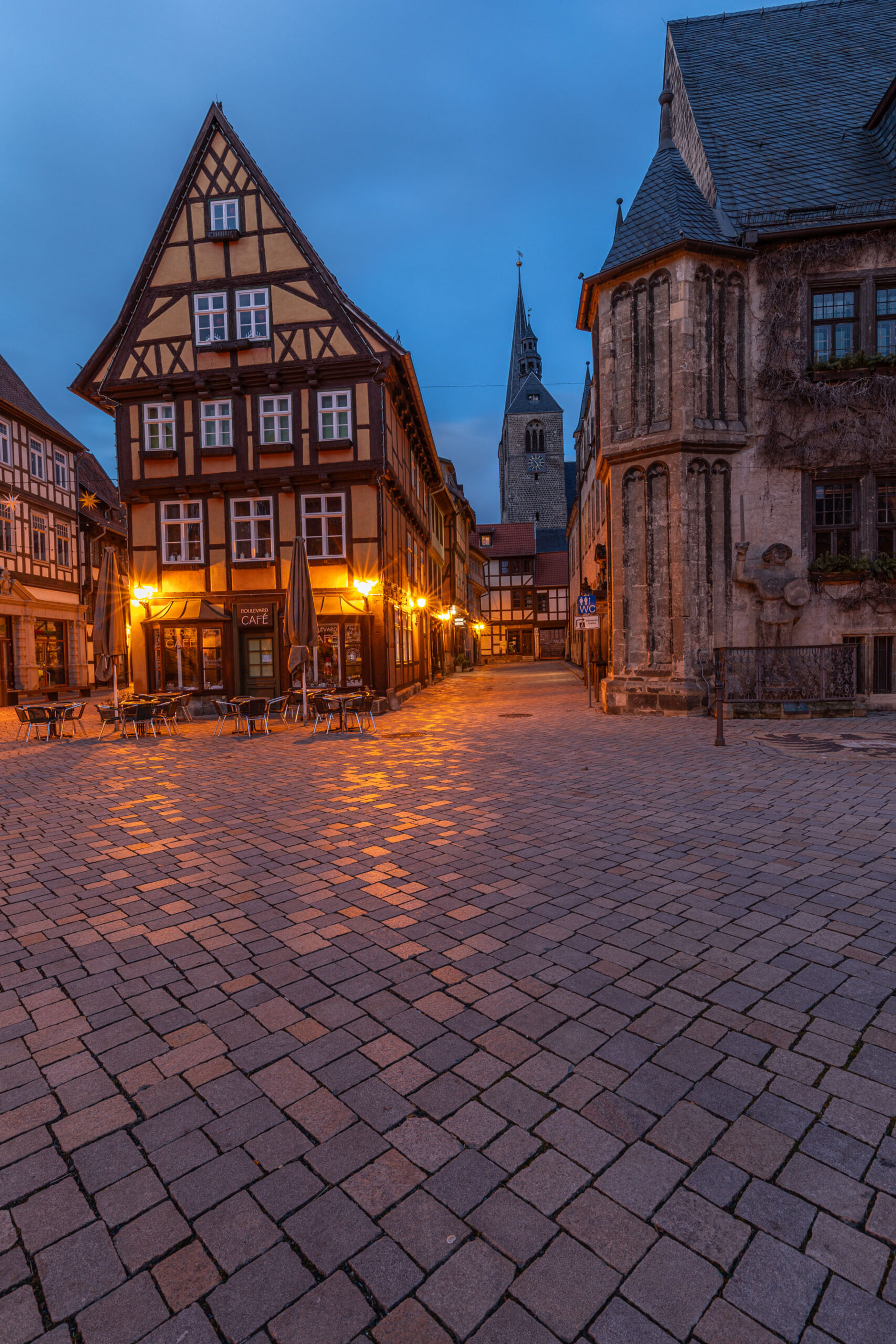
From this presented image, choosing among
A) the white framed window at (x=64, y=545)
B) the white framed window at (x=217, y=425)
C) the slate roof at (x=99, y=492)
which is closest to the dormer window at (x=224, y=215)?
the white framed window at (x=217, y=425)

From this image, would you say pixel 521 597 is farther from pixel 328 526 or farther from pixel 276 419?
pixel 276 419

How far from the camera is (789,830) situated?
18.6ft

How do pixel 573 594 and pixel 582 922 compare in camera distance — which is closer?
pixel 582 922

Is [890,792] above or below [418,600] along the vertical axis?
below

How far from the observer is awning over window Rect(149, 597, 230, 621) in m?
17.3

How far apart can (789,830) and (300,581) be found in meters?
10.0

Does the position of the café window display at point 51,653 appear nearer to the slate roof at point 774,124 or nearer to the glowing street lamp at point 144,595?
the glowing street lamp at point 144,595

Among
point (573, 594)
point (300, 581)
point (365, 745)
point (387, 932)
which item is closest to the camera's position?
point (387, 932)

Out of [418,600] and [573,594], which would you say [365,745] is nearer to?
[418,600]

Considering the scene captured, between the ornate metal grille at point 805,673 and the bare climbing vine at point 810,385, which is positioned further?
the bare climbing vine at point 810,385

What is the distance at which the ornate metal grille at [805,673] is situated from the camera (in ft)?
43.9

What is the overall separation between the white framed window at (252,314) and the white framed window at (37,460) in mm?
13750

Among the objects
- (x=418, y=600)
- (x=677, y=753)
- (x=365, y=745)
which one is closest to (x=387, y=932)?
(x=677, y=753)

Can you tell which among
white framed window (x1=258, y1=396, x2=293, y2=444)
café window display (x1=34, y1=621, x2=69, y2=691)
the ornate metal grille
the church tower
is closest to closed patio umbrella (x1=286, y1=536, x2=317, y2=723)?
white framed window (x1=258, y1=396, x2=293, y2=444)
